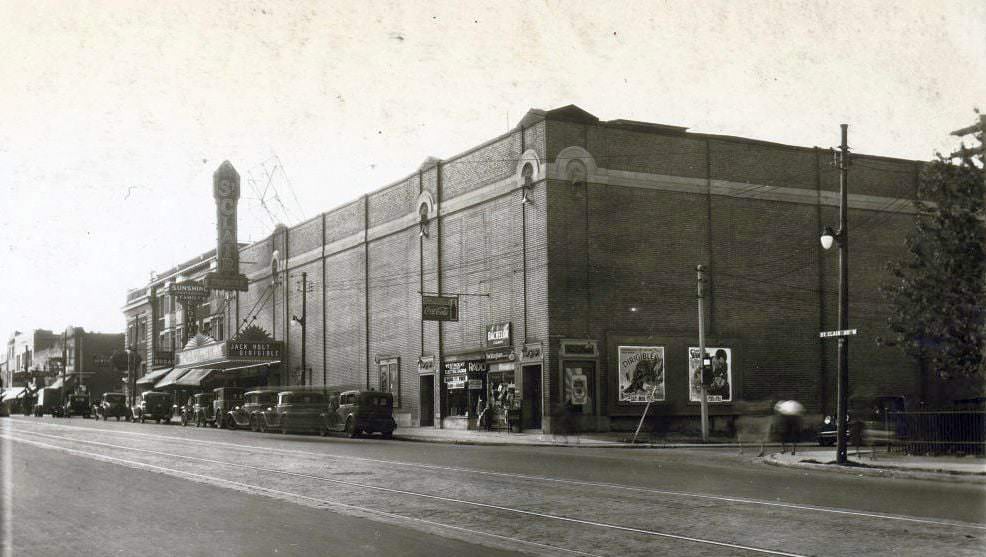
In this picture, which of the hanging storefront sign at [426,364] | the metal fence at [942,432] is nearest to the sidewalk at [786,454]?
the metal fence at [942,432]

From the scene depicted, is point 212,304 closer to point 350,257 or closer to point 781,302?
point 350,257

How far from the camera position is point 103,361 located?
4112 inches

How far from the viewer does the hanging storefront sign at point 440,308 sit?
1585 inches

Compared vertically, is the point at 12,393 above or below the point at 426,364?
below

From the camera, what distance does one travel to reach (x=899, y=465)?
2072 cm

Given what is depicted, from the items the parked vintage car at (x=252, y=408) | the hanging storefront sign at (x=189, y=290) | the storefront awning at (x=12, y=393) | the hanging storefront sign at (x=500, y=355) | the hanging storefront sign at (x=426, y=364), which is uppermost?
the hanging storefront sign at (x=189, y=290)

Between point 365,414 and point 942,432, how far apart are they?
64.4 feet

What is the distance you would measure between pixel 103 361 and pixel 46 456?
284 ft

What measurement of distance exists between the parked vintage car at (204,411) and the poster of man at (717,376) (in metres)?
24.1

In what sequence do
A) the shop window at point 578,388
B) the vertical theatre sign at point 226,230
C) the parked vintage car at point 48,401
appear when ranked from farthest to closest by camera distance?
the parked vintage car at point 48,401, the vertical theatre sign at point 226,230, the shop window at point 578,388

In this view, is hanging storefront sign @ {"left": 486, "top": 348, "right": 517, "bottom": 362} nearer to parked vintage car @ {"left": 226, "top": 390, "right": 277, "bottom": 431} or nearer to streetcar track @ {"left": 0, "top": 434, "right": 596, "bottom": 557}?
parked vintage car @ {"left": 226, "top": 390, "right": 277, "bottom": 431}

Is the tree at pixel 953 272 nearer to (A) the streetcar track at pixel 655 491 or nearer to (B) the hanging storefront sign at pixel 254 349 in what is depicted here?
(A) the streetcar track at pixel 655 491

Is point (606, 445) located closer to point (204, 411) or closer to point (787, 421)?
point (787, 421)

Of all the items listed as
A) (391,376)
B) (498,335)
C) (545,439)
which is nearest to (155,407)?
(391,376)
